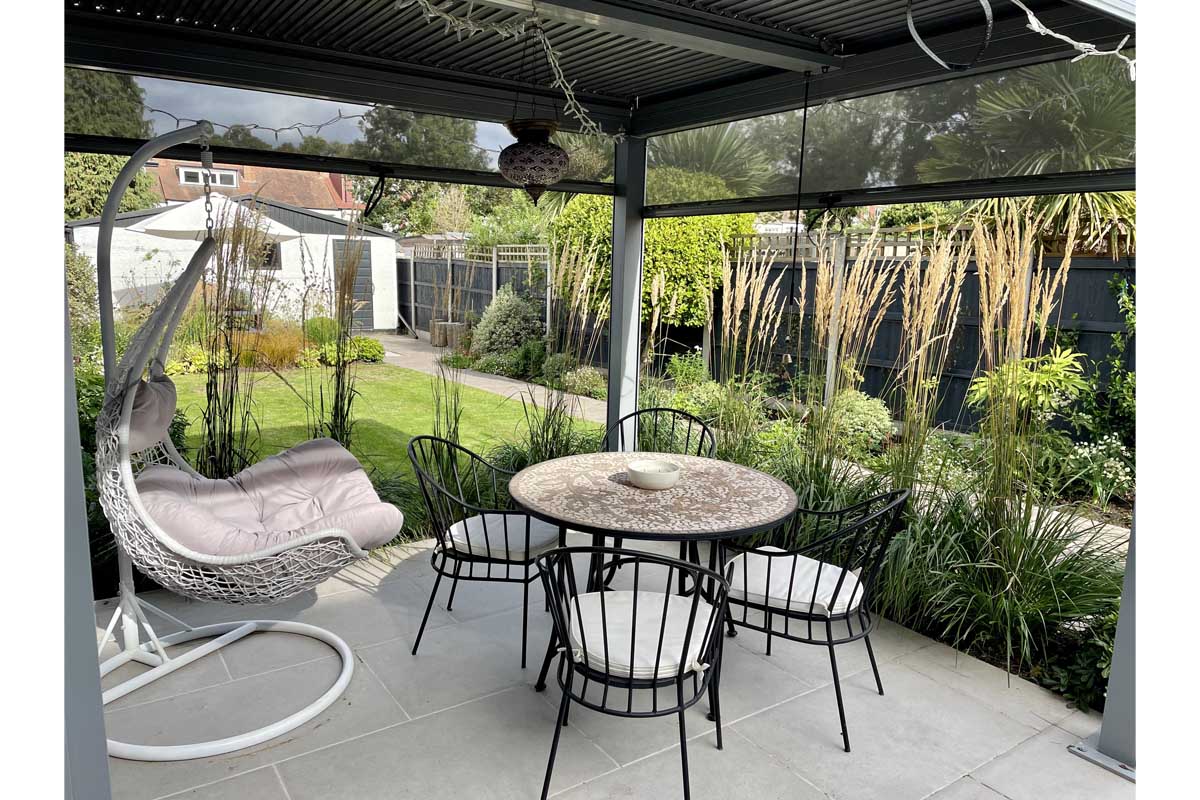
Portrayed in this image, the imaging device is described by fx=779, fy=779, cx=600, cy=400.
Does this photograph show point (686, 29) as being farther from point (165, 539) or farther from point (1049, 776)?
point (1049, 776)

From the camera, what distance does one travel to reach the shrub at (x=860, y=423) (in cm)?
381

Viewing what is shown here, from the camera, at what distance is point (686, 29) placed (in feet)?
→ 10.6

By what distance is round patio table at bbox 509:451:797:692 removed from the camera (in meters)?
2.56

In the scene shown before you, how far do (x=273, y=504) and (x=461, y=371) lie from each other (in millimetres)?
1880

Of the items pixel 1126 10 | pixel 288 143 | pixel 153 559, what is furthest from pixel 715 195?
pixel 153 559

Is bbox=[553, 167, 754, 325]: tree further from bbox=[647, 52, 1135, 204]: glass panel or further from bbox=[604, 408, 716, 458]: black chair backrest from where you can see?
bbox=[647, 52, 1135, 204]: glass panel

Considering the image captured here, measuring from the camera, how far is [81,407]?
4.11 m

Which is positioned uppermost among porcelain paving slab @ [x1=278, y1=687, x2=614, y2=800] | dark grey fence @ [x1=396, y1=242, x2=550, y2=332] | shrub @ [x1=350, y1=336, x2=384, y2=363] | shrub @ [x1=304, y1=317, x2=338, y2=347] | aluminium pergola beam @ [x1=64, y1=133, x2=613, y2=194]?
aluminium pergola beam @ [x1=64, y1=133, x2=613, y2=194]

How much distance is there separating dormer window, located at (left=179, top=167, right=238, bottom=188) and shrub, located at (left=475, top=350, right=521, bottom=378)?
1.88 m

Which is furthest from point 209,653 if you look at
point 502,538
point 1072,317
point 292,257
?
point 1072,317

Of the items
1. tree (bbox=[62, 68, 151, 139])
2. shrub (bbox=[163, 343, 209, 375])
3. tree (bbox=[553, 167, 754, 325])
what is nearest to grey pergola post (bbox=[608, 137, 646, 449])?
tree (bbox=[553, 167, 754, 325])
